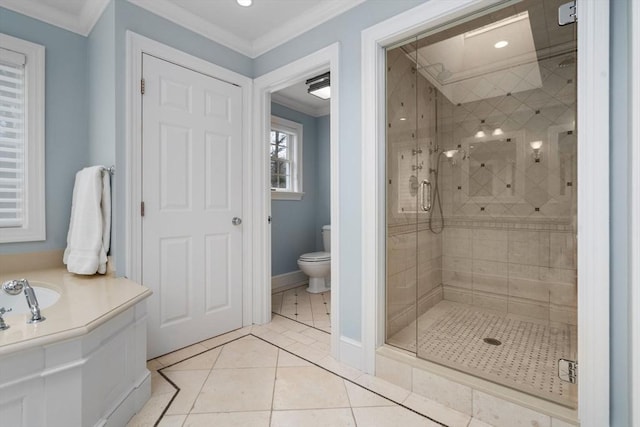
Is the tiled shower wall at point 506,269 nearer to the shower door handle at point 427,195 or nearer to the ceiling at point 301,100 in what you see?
the shower door handle at point 427,195

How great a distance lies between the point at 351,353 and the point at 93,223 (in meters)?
1.81

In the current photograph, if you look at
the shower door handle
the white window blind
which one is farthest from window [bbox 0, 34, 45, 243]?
the shower door handle

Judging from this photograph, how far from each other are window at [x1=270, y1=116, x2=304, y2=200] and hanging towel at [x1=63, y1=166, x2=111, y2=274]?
1945 mm

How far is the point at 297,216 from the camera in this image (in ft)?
13.0

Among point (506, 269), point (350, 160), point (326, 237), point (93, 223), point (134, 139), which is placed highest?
point (134, 139)

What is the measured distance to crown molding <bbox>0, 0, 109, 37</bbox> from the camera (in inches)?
77.8

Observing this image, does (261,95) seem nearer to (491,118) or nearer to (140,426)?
(491,118)

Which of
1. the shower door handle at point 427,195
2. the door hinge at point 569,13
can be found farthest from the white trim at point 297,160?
the door hinge at point 569,13

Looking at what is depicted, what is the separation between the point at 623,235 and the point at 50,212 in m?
3.25

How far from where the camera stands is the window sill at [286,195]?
3.60 meters

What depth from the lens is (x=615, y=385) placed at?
1.19m

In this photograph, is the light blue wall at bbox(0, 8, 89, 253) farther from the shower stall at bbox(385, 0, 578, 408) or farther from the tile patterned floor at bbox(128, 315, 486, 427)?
the shower stall at bbox(385, 0, 578, 408)

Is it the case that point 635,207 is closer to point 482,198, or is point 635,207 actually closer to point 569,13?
point 569,13

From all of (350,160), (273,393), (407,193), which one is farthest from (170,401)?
(407,193)
